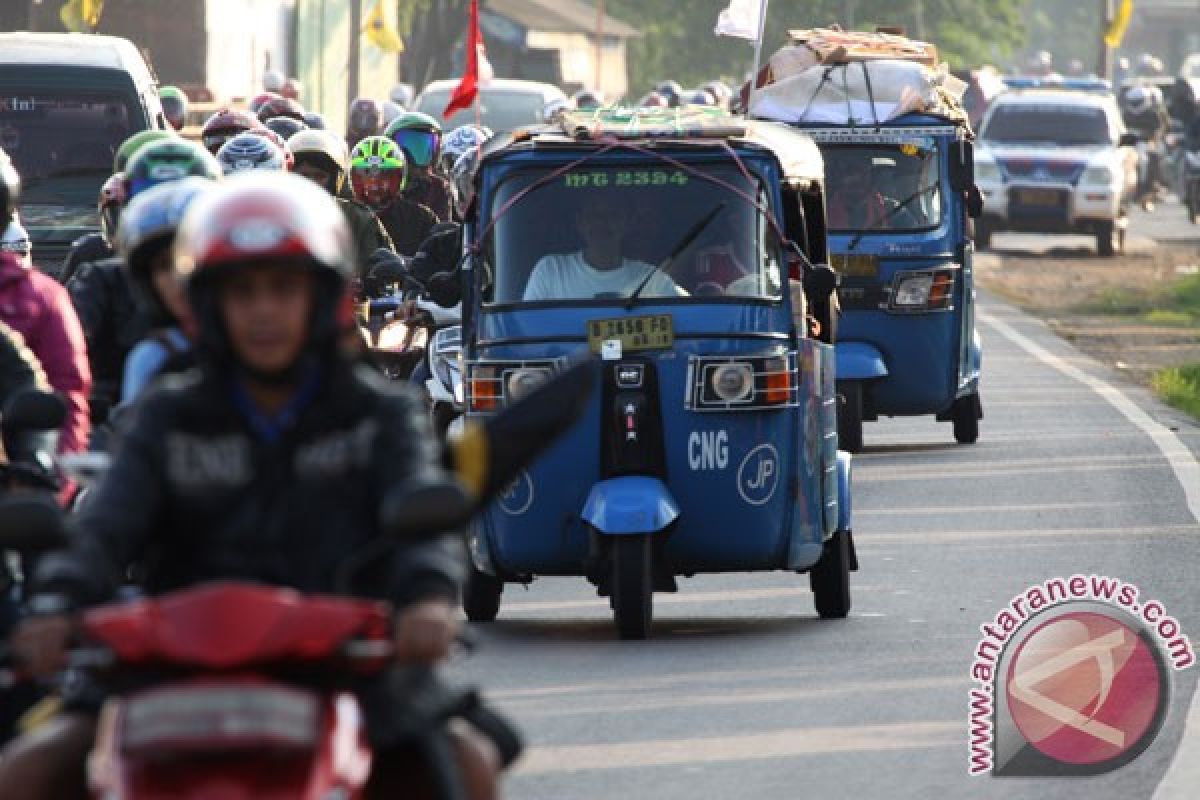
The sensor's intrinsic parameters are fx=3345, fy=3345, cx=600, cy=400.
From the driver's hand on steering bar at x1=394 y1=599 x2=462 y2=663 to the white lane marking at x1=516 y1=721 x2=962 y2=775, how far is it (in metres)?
4.15

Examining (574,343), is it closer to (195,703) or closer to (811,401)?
(811,401)

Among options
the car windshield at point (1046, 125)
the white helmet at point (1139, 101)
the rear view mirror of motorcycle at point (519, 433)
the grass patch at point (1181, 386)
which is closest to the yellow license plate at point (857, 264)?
the grass patch at point (1181, 386)

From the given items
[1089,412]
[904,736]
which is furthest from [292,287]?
[1089,412]

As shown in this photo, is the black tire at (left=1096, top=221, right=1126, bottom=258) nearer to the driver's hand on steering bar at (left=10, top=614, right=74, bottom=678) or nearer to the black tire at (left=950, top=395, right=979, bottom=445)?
the black tire at (left=950, top=395, right=979, bottom=445)

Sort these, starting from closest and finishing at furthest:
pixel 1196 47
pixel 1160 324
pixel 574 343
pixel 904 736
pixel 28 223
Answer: pixel 904 736 → pixel 574 343 → pixel 28 223 → pixel 1160 324 → pixel 1196 47

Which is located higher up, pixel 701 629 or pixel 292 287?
pixel 292 287

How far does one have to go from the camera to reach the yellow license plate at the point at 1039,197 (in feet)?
140

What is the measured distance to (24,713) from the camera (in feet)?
23.8

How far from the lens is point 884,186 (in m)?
19.4

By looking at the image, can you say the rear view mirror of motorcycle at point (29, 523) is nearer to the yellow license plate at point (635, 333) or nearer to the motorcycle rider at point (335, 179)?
the yellow license plate at point (635, 333)

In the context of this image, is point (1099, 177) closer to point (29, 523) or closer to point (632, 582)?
point (632, 582)

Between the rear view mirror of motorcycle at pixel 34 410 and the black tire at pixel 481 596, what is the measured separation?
17.8 feet

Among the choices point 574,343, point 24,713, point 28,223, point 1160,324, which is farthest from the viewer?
point 1160,324

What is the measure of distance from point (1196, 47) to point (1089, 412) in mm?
131750
